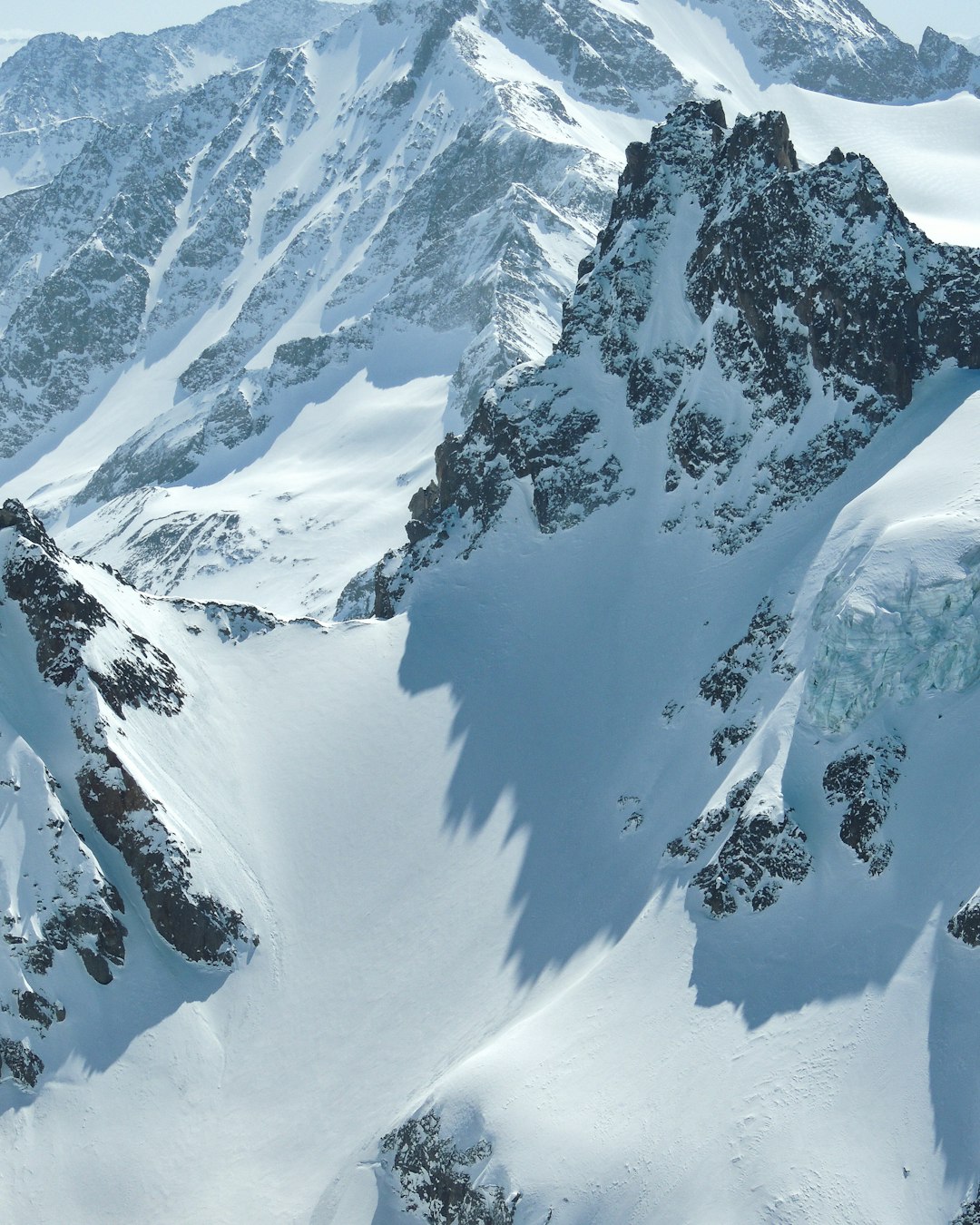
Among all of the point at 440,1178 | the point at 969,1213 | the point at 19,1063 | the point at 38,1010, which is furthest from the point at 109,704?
the point at 969,1213

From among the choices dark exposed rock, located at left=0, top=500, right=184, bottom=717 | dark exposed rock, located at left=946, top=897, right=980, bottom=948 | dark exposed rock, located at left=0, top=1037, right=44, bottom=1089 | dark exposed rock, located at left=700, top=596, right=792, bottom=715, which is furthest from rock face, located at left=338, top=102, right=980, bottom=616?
dark exposed rock, located at left=0, top=1037, right=44, bottom=1089

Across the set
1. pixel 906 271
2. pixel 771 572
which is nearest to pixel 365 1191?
pixel 771 572

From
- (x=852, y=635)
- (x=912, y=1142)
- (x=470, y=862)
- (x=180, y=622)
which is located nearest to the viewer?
(x=912, y=1142)

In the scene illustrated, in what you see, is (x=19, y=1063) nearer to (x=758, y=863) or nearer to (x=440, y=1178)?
(x=440, y=1178)

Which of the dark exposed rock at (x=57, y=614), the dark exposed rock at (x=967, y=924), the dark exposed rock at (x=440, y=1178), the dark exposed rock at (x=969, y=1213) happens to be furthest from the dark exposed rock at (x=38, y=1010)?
the dark exposed rock at (x=967, y=924)

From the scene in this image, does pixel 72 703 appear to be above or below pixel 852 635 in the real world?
below

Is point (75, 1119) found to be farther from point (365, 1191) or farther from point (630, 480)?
point (630, 480)

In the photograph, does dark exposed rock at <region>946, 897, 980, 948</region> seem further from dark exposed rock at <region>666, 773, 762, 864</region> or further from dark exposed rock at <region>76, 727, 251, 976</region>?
dark exposed rock at <region>76, 727, 251, 976</region>
